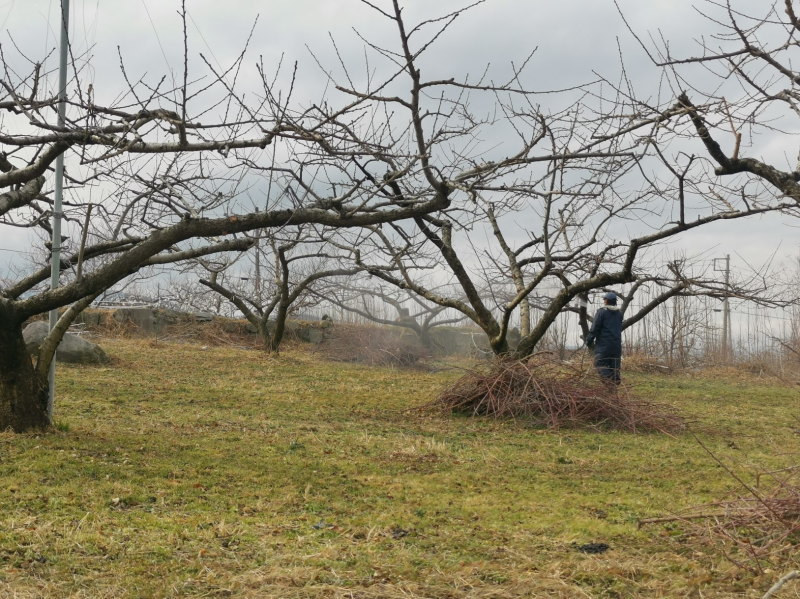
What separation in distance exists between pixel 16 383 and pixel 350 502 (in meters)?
3.08

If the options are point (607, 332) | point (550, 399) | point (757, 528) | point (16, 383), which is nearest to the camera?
point (757, 528)

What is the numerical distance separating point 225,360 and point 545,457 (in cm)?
921

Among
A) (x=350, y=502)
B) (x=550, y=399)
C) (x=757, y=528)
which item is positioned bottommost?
(x=350, y=502)

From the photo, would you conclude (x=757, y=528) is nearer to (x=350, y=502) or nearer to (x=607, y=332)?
(x=350, y=502)

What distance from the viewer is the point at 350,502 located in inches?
207

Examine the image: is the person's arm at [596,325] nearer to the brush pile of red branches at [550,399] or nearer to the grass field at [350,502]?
the brush pile of red branches at [550,399]

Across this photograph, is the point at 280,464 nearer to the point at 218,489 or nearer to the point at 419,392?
the point at 218,489

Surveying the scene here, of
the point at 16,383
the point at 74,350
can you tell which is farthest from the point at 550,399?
the point at 74,350

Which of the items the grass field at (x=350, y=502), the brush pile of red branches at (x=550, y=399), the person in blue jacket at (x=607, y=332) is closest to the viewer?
the grass field at (x=350, y=502)

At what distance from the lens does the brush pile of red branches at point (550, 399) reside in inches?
366

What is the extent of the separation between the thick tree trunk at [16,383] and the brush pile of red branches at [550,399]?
5.00 meters

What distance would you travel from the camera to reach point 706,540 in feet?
13.9

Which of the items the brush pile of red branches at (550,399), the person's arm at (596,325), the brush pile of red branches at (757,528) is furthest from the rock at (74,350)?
the brush pile of red branches at (757,528)

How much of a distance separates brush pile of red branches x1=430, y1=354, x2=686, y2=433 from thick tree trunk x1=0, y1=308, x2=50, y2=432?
16.4ft
